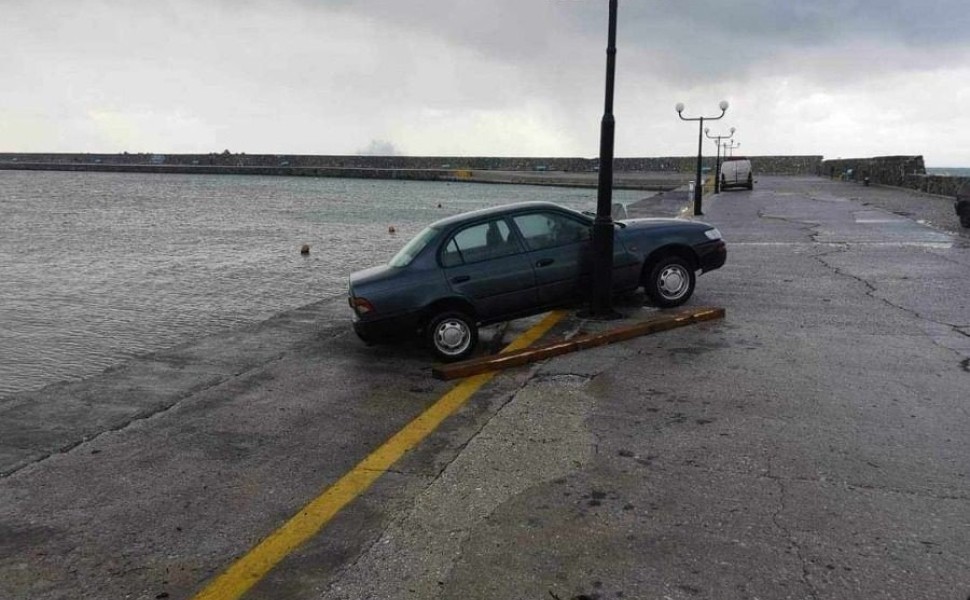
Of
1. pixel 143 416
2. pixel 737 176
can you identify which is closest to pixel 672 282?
pixel 143 416

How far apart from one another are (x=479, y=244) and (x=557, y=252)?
3.10 ft

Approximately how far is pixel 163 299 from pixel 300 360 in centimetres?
806

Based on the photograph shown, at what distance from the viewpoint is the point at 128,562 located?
3689mm

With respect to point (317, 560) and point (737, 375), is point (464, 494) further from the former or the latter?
point (737, 375)

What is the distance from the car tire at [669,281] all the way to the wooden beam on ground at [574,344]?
279 millimetres

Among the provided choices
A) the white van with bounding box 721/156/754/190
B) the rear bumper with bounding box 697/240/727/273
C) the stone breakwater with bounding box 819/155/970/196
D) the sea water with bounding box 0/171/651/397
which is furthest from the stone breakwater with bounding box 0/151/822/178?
the rear bumper with bounding box 697/240/727/273

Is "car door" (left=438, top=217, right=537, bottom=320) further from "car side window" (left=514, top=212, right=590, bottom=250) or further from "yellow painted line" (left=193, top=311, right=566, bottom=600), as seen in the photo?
"yellow painted line" (left=193, top=311, right=566, bottom=600)

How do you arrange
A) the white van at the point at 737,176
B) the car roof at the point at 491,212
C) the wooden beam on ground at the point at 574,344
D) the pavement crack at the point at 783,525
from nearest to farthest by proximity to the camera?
the pavement crack at the point at 783,525, the wooden beam on ground at the point at 574,344, the car roof at the point at 491,212, the white van at the point at 737,176

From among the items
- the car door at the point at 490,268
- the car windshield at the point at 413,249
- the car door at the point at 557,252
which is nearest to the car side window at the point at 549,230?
the car door at the point at 557,252

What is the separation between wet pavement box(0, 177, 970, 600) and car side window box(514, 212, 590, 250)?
1022 millimetres

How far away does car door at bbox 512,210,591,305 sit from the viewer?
8.09 metres

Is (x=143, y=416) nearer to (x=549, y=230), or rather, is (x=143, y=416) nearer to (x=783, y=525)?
(x=549, y=230)

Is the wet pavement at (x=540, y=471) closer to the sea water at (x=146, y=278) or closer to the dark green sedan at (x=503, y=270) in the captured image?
the dark green sedan at (x=503, y=270)

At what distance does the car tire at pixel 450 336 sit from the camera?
737 centimetres
